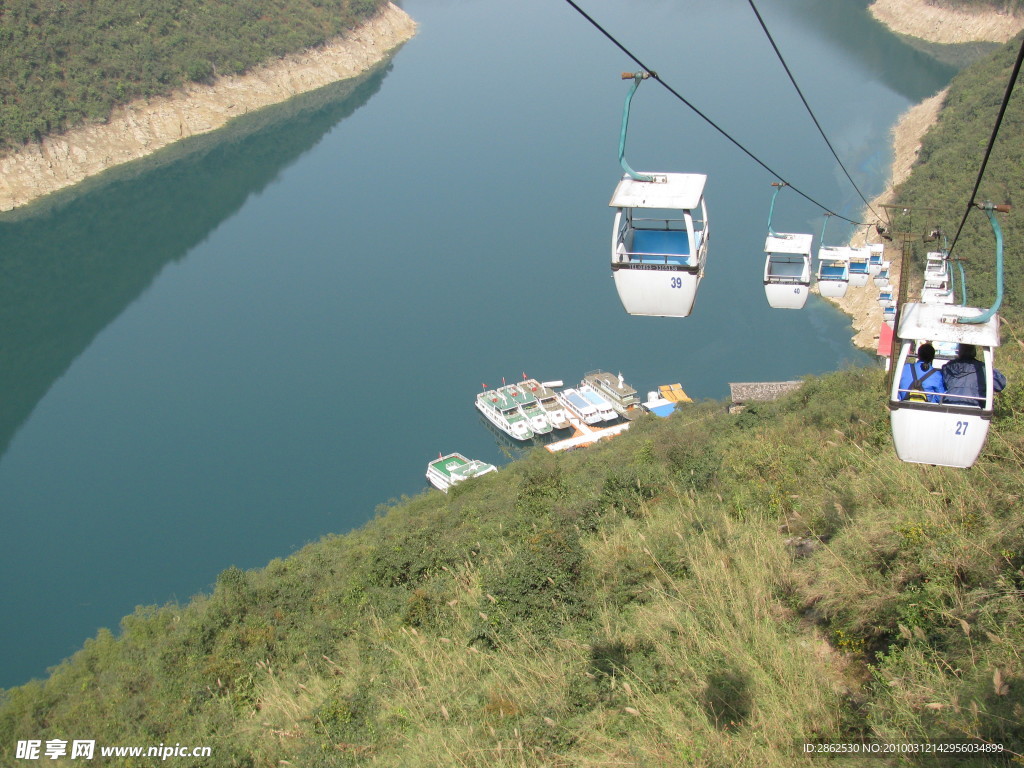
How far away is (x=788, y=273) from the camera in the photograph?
9.95 metres

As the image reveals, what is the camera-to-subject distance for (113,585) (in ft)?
63.7

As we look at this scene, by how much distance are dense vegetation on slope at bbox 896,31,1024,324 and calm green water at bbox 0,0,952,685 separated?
348cm

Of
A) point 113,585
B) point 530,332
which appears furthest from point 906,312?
point 530,332

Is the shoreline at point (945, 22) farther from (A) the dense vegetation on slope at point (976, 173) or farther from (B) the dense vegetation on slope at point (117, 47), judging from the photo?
(B) the dense vegetation on slope at point (117, 47)

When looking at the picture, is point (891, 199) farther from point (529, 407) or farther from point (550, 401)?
point (529, 407)

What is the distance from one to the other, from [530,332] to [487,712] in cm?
2399

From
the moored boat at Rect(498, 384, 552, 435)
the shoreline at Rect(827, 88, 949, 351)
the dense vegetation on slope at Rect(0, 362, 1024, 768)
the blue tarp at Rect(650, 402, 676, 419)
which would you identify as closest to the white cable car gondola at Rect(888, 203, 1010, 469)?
the dense vegetation on slope at Rect(0, 362, 1024, 768)

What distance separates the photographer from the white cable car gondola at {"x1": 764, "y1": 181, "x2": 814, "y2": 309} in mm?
9594

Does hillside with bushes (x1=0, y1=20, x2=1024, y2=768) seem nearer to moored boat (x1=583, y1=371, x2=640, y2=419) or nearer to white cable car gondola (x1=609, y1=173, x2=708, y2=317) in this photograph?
white cable car gondola (x1=609, y1=173, x2=708, y2=317)

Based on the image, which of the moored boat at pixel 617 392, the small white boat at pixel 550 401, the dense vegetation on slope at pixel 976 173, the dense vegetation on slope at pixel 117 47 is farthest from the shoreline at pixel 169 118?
the dense vegetation on slope at pixel 976 173

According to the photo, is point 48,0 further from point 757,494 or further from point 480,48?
point 757,494

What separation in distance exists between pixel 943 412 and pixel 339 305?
28426 mm

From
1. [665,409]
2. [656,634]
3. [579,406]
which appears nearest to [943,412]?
[656,634]

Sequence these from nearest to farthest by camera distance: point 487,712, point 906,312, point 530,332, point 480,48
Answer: point 906,312, point 487,712, point 530,332, point 480,48
